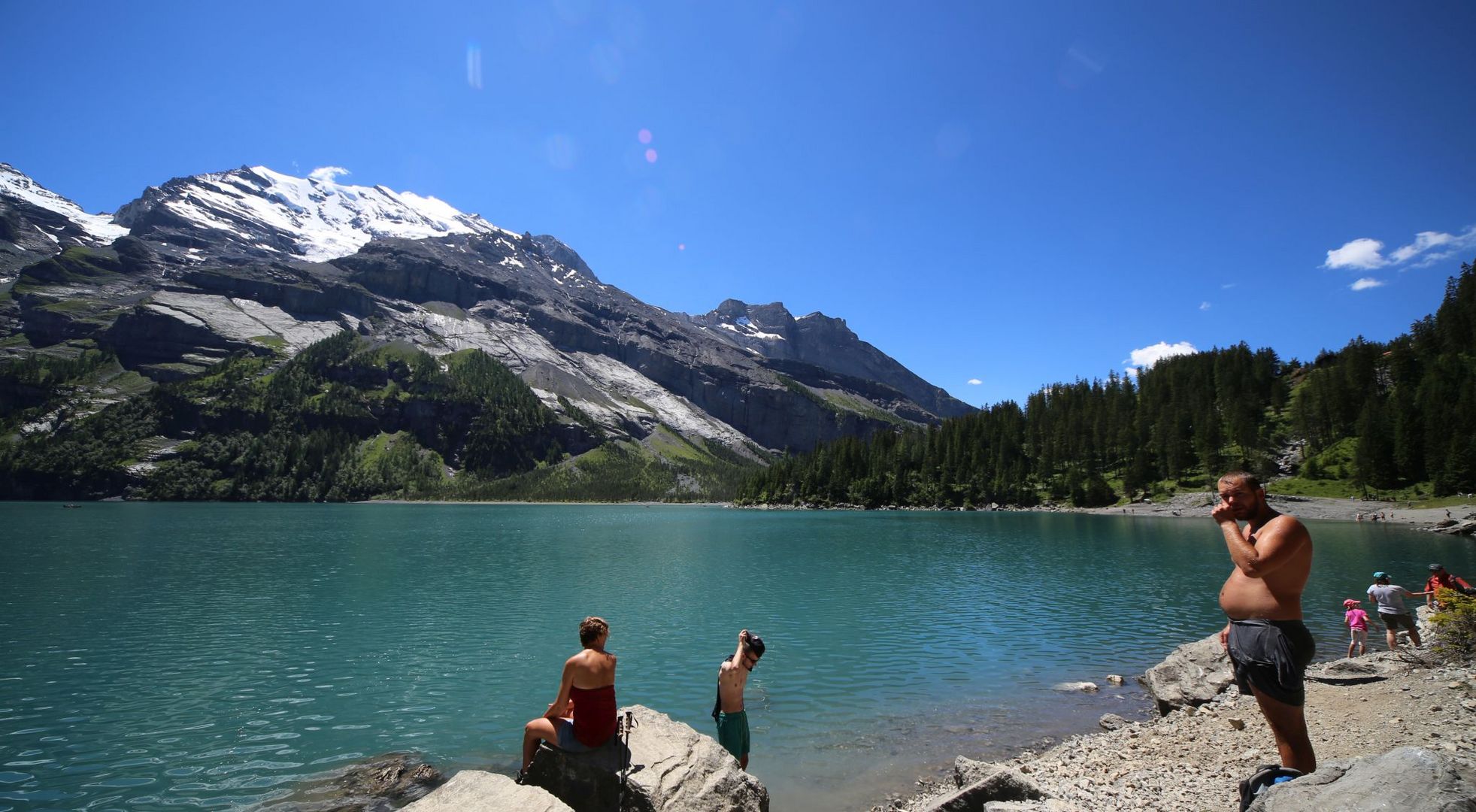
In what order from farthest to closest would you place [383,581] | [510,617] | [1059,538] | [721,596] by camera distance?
[1059,538] → [383,581] → [721,596] → [510,617]

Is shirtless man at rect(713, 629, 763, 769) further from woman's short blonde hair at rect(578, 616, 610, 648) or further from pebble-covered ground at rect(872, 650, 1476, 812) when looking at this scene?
pebble-covered ground at rect(872, 650, 1476, 812)

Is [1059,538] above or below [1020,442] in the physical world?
below

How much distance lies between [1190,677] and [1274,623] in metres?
13.2

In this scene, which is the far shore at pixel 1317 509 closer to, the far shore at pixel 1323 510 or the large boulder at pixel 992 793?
the far shore at pixel 1323 510

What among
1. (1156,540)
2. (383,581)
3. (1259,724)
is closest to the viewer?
(1259,724)

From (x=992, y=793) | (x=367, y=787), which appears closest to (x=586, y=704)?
(x=992, y=793)

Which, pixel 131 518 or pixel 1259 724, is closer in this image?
pixel 1259 724

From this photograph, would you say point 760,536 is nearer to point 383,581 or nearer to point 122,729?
point 383,581

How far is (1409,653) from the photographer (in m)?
17.0

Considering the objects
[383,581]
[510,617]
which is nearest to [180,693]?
[510,617]

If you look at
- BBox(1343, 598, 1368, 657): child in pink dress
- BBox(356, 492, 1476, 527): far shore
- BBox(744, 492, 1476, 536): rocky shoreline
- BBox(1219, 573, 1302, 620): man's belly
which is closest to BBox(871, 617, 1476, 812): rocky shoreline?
BBox(1219, 573, 1302, 620): man's belly

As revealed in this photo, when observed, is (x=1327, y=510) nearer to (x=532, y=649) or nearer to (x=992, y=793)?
(x=532, y=649)

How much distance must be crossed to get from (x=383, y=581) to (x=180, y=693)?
79.5 feet

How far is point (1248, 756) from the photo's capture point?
12.0 m
